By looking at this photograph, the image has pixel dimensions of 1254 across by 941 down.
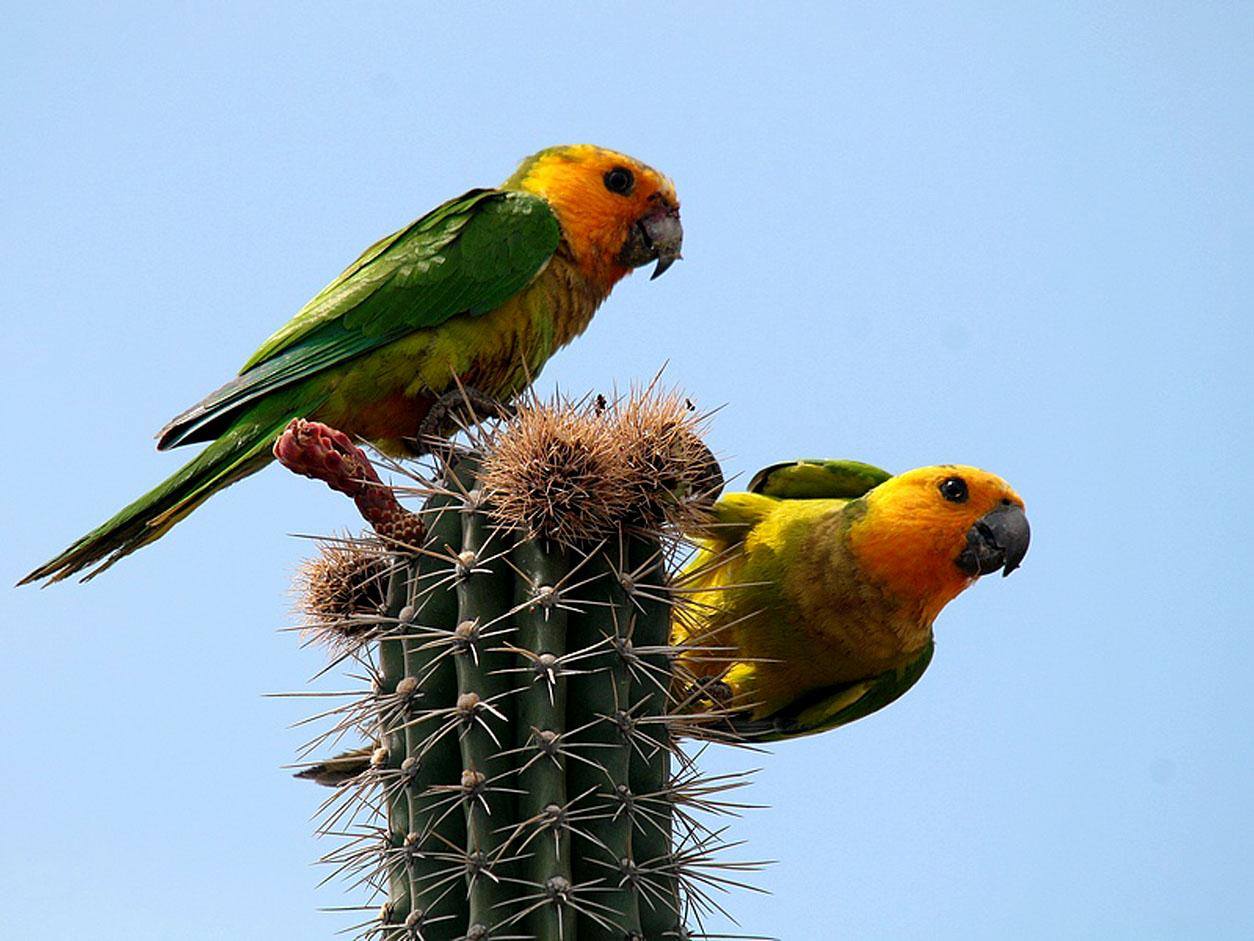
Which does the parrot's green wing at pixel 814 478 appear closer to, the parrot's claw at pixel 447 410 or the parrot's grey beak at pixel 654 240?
the parrot's grey beak at pixel 654 240

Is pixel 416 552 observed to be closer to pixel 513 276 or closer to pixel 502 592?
pixel 502 592

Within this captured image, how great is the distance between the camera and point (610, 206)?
6.00 metres

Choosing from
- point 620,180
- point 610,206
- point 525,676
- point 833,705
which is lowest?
point 525,676

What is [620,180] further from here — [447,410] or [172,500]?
[172,500]

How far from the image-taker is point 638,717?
12.3 ft

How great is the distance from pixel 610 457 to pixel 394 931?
4.66 ft

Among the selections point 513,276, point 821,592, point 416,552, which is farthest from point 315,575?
point 821,592

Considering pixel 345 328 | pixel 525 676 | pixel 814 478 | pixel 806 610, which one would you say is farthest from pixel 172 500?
pixel 814 478

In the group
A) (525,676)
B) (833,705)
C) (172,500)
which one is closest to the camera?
→ (525,676)

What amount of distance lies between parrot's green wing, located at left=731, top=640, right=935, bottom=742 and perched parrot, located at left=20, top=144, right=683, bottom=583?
2.05 m

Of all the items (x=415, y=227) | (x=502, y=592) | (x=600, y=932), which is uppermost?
(x=415, y=227)

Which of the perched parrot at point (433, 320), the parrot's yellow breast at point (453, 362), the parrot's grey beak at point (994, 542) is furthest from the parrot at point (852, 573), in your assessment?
the perched parrot at point (433, 320)

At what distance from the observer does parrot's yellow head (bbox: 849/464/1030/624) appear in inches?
238

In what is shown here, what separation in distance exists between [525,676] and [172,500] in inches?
75.6
